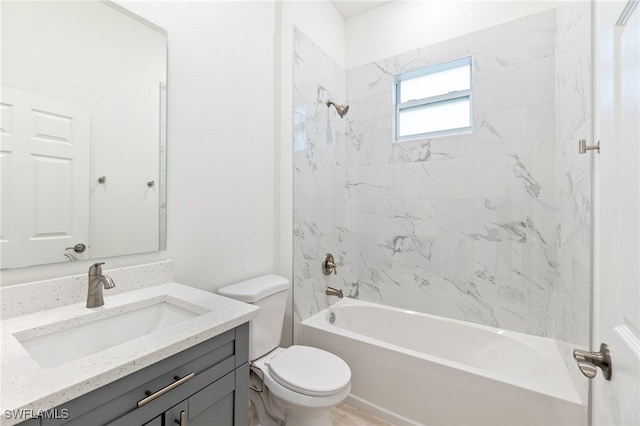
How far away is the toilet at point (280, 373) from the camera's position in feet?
4.43

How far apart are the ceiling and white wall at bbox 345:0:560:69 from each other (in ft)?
0.12

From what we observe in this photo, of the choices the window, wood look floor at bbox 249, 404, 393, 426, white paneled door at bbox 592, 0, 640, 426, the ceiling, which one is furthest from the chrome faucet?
the ceiling

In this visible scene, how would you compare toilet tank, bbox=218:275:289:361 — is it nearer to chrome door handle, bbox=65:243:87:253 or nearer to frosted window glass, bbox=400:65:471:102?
chrome door handle, bbox=65:243:87:253

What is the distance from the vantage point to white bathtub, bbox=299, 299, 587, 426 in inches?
54.3

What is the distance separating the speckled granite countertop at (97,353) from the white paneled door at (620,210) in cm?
99

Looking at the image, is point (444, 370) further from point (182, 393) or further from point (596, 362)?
point (182, 393)

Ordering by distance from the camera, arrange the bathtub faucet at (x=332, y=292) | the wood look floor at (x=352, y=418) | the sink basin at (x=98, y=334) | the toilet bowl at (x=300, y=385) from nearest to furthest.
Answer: the sink basin at (x=98, y=334)
the toilet bowl at (x=300, y=385)
the wood look floor at (x=352, y=418)
the bathtub faucet at (x=332, y=292)

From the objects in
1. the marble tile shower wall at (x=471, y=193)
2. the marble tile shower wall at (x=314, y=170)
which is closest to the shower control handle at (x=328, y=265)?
the marble tile shower wall at (x=314, y=170)

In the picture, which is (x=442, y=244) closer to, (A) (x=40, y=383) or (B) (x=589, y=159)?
(B) (x=589, y=159)

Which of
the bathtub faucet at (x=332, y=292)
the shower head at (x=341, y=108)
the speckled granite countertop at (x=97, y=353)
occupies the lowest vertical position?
the bathtub faucet at (x=332, y=292)

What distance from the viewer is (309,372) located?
1.47 m

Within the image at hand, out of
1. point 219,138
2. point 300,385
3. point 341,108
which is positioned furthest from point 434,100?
point 300,385

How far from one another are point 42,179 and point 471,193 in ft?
7.89

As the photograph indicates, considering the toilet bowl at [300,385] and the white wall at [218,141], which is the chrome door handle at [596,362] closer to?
the toilet bowl at [300,385]
